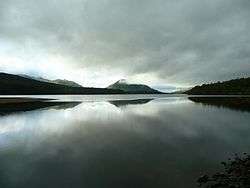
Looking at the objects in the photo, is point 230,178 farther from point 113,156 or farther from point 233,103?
point 233,103

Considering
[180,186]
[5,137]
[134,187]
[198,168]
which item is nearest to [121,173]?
[134,187]

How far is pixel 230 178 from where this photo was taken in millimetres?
14930

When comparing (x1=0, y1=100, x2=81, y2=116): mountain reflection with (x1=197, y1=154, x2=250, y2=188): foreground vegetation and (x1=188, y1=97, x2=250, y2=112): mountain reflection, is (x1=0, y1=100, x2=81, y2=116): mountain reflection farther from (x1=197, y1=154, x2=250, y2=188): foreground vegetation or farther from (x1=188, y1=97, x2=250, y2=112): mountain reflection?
(x1=188, y1=97, x2=250, y2=112): mountain reflection

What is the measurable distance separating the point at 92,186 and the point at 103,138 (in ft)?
44.7

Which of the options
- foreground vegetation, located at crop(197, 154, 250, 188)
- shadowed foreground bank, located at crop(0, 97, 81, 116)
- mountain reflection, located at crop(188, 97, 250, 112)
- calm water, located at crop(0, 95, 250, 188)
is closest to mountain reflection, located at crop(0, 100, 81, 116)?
shadowed foreground bank, located at crop(0, 97, 81, 116)

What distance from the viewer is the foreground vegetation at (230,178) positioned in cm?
1392

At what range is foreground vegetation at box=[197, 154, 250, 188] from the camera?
1392cm

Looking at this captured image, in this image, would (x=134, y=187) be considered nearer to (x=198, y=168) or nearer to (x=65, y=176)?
(x=65, y=176)

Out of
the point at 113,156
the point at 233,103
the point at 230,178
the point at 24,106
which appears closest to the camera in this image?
the point at 230,178

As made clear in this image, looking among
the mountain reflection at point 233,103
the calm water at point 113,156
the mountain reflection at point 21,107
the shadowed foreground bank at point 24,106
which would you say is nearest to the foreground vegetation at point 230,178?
the calm water at point 113,156

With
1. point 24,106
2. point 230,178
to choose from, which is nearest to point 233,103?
point 24,106

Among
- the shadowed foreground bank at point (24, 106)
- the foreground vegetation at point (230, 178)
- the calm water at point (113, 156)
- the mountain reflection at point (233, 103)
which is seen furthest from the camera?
the mountain reflection at point (233, 103)

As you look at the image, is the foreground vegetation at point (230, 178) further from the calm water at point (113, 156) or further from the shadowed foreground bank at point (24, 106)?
the shadowed foreground bank at point (24, 106)

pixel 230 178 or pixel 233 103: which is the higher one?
pixel 233 103
